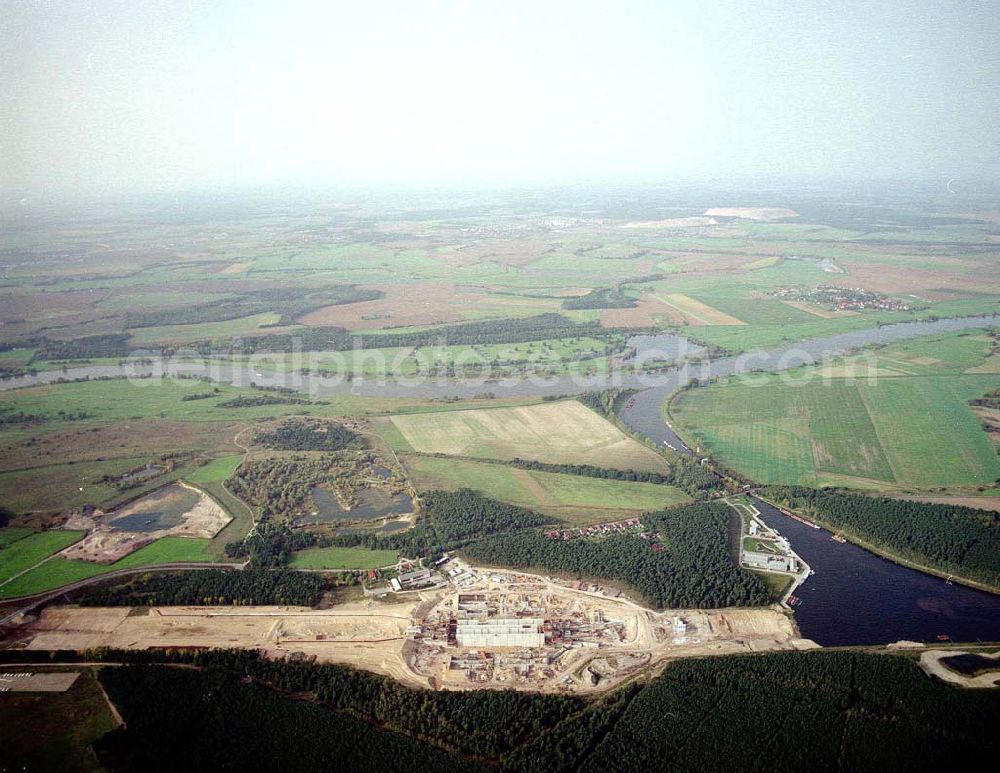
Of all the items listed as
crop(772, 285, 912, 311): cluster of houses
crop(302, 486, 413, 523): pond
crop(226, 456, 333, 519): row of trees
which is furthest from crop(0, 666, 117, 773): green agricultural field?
crop(772, 285, 912, 311): cluster of houses

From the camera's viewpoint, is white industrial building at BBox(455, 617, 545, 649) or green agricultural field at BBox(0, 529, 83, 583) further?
green agricultural field at BBox(0, 529, 83, 583)

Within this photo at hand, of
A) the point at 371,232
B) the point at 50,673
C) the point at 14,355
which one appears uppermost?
the point at 371,232

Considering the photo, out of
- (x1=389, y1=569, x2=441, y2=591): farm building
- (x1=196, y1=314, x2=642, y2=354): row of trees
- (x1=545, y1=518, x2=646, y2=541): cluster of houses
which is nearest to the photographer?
(x1=389, y1=569, x2=441, y2=591): farm building

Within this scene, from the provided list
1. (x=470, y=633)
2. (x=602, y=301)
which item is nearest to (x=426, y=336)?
(x=602, y=301)

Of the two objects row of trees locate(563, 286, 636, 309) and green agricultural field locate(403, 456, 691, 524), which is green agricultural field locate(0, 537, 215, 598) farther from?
row of trees locate(563, 286, 636, 309)

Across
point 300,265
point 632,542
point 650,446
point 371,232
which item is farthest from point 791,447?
point 371,232

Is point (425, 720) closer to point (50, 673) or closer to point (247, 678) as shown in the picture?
point (247, 678)

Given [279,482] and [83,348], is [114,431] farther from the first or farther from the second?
[83,348]
